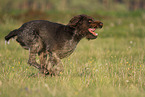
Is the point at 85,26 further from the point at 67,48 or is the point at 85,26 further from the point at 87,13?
the point at 87,13

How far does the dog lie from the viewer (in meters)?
5.12

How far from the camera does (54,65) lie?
17.4 feet

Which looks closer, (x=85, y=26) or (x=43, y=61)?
(x=85, y=26)

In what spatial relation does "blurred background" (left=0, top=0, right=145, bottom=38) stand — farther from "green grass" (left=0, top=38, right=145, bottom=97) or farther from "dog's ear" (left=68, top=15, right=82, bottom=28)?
"green grass" (left=0, top=38, right=145, bottom=97)

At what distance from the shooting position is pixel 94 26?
202 inches

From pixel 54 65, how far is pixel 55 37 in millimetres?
692

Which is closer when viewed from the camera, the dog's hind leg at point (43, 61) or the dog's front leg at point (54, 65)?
the dog's front leg at point (54, 65)

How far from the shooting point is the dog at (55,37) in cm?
512

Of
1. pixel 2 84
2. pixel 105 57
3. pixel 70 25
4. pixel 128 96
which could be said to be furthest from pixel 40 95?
pixel 105 57

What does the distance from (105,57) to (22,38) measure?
132 inches

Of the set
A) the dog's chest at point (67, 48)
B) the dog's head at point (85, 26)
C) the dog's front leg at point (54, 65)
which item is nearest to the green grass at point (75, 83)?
the dog's front leg at point (54, 65)

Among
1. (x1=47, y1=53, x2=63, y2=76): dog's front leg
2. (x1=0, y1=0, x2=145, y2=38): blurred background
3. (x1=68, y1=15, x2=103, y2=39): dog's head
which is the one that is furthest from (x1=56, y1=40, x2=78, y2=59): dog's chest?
(x1=0, y1=0, x2=145, y2=38): blurred background

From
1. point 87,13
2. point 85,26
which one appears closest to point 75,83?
point 85,26

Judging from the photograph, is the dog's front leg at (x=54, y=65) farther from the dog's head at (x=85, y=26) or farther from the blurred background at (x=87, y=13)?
the blurred background at (x=87, y=13)
